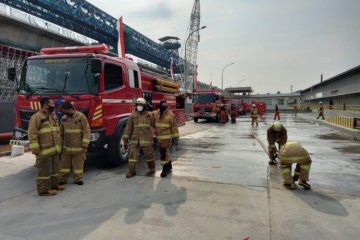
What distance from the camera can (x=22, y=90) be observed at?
6070 mm

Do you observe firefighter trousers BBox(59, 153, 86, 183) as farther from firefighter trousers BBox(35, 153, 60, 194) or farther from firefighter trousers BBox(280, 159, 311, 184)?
firefighter trousers BBox(280, 159, 311, 184)

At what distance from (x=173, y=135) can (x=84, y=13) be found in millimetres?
37827

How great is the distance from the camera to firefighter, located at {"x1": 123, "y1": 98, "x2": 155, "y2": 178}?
5863mm

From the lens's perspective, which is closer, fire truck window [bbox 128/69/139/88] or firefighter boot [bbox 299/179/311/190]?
firefighter boot [bbox 299/179/311/190]

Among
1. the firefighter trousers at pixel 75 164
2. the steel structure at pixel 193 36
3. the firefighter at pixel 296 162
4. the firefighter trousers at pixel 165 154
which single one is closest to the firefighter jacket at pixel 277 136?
the firefighter at pixel 296 162

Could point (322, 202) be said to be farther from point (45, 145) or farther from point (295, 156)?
point (45, 145)

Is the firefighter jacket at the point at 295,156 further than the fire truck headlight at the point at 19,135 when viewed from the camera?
No

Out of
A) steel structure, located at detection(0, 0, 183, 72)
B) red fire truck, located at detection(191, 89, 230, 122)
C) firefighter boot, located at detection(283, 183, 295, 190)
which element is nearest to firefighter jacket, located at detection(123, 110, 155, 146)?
firefighter boot, located at detection(283, 183, 295, 190)

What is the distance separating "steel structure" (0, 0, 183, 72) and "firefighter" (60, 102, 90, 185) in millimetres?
30804

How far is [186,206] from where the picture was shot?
13.9 ft

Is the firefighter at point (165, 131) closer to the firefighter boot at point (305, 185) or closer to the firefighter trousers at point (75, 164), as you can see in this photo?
the firefighter trousers at point (75, 164)

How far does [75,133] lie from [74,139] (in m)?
0.12

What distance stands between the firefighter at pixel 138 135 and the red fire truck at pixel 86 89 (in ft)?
2.07

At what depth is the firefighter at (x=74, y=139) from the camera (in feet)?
17.4
